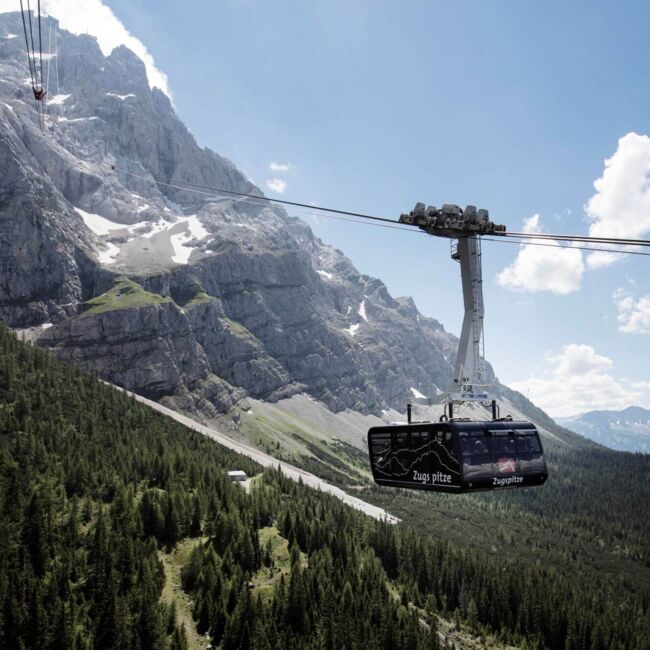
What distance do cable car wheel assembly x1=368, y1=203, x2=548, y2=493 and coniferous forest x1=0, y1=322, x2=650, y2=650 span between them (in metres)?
76.7

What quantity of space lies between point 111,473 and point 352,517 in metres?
72.7

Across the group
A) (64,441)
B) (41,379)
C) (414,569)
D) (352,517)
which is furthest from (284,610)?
(41,379)

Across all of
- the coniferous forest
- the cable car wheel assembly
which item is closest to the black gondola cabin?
the cable car wheel assembly

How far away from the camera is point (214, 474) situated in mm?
155750

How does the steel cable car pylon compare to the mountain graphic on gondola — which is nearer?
the steel cable car pylon

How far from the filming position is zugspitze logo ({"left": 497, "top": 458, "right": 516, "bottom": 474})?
110 ft

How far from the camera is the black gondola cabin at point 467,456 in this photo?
1278 inches

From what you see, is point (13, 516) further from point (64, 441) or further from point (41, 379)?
point (41, 379)

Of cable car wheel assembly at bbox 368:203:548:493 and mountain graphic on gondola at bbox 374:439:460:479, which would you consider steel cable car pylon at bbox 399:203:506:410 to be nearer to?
cable car wheel assembly at bbox 368:203:548:493

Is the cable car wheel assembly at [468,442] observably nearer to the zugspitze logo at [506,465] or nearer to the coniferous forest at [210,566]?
the zugspitze logo at [506,465]

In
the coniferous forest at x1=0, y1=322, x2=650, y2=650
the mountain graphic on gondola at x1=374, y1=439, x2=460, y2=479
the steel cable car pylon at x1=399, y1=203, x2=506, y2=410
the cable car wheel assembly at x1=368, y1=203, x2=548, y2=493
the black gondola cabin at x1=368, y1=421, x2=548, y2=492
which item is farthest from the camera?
the coniferous forest at x1=0, y1=322, x2=650, y2=650

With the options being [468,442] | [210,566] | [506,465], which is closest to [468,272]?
[468,442]

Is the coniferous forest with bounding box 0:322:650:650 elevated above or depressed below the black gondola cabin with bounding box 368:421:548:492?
below

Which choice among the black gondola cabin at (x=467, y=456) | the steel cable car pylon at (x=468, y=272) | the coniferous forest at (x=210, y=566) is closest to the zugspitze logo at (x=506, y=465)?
the black gondola cabin at (x=467, y=456)
